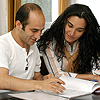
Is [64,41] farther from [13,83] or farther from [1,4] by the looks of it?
[1,4]

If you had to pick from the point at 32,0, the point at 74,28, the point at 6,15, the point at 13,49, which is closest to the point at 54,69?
the point at 74,28

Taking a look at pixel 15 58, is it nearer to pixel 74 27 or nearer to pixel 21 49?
pixel 21 49

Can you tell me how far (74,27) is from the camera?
1.82m

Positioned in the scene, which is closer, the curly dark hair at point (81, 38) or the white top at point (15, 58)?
the white top at point (15, 58)

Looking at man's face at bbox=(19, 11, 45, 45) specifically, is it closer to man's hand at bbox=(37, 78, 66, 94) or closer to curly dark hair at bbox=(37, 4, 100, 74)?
man's hand at bbox=(37, 78, 66, 94)

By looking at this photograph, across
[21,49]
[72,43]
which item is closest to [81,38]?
[72,43]

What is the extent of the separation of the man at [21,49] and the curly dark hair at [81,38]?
387 millimetres

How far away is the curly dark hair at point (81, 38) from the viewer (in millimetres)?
1889

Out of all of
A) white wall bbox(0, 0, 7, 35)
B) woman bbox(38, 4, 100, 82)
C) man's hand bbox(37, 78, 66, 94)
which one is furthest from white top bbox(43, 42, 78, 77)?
white wall bbox(0, 0, 7, 35)

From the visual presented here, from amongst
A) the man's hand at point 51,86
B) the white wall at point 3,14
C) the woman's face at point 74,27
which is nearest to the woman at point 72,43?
the woman's face at point 74,27

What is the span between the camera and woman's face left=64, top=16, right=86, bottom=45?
5.97 feet

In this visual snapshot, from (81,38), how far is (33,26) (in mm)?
777

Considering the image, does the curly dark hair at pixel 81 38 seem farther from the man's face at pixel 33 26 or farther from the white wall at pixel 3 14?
the white wall at pixel 3 14

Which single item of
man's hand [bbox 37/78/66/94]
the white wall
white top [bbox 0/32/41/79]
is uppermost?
the white wall
